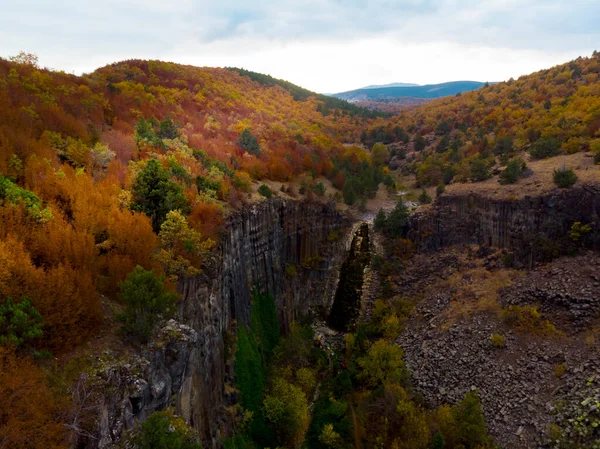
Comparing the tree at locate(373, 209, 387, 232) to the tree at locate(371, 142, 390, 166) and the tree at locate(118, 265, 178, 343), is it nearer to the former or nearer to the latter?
the tree at locate(371, 142, 390, 166)

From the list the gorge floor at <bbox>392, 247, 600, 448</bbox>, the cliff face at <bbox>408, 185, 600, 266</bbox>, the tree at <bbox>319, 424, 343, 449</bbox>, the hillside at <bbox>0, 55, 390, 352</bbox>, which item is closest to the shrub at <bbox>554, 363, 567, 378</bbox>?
the gorge floor at <bbox>392, 247, 600, 448</bbox>

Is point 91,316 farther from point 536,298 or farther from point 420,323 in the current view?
point 536,298

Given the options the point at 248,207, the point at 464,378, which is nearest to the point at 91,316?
the point at 248,207

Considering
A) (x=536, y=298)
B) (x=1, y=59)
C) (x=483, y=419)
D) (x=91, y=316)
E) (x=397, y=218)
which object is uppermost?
(x=1, y=59)

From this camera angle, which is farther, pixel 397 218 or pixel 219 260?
pixel 397 218

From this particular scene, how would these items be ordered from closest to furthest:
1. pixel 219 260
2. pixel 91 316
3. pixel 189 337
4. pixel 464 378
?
pixel 91 316, pixel 189 337, pixel 219 260, pixel 464 378

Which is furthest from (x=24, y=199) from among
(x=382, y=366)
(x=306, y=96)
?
(x=306, y=96)

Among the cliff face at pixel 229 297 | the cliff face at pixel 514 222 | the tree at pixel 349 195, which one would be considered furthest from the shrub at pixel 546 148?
the cliff face at pixel 229 297

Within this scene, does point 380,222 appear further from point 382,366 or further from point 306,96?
point 306,96
